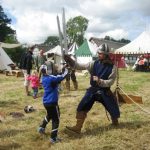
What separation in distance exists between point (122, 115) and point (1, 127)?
9.39 feet

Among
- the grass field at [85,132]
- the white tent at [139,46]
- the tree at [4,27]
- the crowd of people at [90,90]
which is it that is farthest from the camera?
the tree at [4,27]

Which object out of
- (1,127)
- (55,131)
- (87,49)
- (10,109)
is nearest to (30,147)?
(55,131)

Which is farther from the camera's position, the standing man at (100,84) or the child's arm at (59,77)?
the standing man at (100,84)

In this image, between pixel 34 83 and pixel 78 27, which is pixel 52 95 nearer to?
pixel 34 83

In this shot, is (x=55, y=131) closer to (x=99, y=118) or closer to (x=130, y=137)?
(x=130, y=137)

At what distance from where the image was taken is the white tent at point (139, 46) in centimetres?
2838

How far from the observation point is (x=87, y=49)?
34.3m

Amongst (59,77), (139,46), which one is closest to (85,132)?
(59,77)

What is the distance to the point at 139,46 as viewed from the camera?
28.8 m

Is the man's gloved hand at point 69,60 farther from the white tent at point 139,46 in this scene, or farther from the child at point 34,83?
the white tent at point 139,46

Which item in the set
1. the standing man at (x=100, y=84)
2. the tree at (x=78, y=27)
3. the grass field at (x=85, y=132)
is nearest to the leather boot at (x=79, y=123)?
the standing man at (x=100, y=84)

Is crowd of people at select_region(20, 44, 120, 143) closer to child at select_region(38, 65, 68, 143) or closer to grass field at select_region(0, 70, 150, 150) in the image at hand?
child at select_region(38, 65, 68, 143)

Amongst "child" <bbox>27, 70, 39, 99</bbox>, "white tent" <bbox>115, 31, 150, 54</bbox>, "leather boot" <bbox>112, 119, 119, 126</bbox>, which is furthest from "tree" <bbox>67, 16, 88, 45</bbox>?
"leather boot" <bbox>112, 119, 119, 126</bbox>

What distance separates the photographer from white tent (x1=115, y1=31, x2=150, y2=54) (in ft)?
93.1
